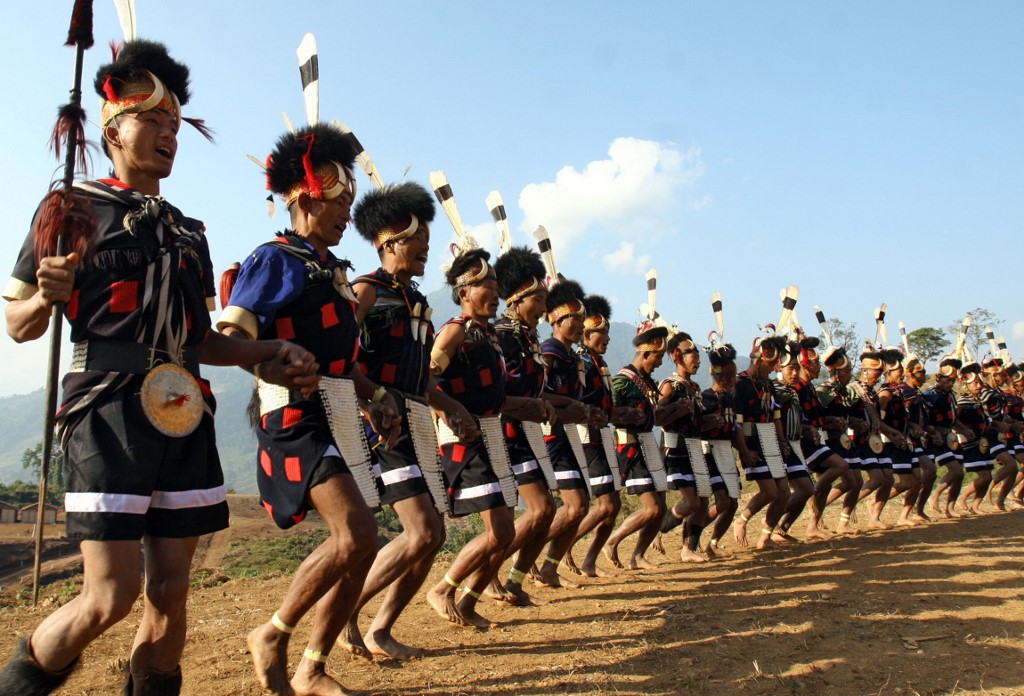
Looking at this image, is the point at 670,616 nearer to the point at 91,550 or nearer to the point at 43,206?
the point at 91,550

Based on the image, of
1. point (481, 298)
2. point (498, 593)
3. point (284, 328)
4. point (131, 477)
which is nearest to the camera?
point (131, 477)

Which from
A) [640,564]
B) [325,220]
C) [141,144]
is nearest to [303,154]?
[325,220]

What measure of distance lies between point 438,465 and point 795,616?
263 cm

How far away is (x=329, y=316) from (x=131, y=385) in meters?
1.13

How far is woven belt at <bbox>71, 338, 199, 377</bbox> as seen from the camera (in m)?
2.78

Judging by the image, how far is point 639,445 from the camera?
26.8ft

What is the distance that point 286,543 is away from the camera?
19.6 meters

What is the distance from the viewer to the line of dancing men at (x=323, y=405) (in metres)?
2.73

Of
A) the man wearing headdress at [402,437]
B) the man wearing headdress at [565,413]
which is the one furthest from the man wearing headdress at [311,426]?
the man wearing headdress at [565,413]

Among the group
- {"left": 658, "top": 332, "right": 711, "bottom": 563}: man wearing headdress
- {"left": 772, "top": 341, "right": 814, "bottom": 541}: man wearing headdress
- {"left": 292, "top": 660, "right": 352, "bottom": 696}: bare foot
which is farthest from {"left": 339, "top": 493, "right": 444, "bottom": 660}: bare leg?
{"left": 772, "top": 341, "right": 814, "bottom": 541}: man wearing headdress

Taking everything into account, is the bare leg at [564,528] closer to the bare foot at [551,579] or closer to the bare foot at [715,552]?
the bare foot at [551,579]

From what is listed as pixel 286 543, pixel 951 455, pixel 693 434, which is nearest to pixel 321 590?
pixel 693 434

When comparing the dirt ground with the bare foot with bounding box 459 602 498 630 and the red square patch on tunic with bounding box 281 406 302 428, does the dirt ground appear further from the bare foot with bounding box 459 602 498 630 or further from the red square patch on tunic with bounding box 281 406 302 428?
the red square patch on tunic with bounding box 281 406 302 428

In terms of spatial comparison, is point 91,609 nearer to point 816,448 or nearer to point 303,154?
point 303,154
